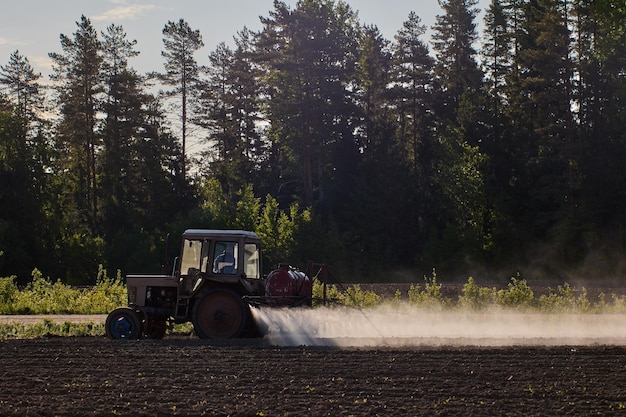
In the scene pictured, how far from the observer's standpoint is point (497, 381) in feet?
42.5

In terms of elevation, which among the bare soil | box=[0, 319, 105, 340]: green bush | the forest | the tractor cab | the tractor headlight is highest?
the forest

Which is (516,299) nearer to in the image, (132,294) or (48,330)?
(132,294)

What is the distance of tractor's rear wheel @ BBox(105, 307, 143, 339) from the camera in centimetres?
1886

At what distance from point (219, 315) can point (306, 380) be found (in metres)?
5.73

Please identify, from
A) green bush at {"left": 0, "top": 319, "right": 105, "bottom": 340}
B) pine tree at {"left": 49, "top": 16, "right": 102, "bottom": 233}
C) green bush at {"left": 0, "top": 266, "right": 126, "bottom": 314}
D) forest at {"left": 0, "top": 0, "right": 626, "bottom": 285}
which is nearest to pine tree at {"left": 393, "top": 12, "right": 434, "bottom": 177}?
forest at {"left": 0, "top": 0, "right": 626, "bottom": 285}

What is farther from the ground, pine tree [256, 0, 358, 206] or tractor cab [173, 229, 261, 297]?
pine tree [256, 0, 358, 206]

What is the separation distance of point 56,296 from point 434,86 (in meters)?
37.6

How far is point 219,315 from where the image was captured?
18.6 meters

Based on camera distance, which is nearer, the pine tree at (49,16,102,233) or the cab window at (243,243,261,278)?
the cab window at (243,243,261,278)

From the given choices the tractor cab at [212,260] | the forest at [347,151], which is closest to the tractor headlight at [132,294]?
the tractor cab at [212,260]

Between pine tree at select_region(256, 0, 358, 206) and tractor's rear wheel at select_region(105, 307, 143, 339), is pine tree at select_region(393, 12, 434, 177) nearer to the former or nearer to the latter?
pine tree at select_region(256, 0, 358, 206)

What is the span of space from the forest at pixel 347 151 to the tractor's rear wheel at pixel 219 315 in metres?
28.6

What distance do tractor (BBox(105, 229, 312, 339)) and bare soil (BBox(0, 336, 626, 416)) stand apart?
1.40 m

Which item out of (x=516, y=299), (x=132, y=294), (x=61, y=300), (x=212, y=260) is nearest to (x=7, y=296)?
(x=61, y=300)
